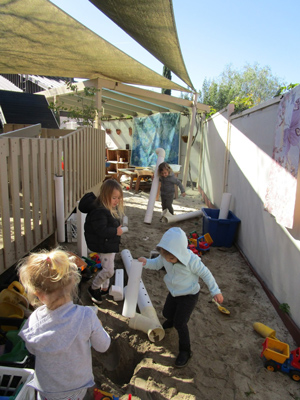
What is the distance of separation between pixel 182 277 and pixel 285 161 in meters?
1.63

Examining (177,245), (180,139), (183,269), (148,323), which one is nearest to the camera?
(177,245)

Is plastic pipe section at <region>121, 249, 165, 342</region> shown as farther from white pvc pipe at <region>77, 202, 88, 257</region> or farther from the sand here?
white pvc pipe at <region>77, 202, 88, 257</region>

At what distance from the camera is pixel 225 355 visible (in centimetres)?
250

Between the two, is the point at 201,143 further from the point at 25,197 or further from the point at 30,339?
the point at 30,339

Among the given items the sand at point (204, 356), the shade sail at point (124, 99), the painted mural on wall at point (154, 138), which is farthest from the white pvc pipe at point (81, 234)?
the painted mural on wall at point (154, 138)

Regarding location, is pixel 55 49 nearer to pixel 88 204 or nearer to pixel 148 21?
pixel 148 21

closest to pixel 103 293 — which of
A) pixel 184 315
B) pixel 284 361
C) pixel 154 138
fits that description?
pixel 184 315

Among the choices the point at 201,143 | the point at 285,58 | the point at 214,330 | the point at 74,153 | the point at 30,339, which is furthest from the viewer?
the point at 285,58

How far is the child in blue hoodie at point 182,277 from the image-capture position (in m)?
2.22

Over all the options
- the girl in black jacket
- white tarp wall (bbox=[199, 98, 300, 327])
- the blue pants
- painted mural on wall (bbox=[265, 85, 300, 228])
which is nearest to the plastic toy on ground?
the blue pants

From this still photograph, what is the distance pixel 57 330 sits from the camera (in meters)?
1.38

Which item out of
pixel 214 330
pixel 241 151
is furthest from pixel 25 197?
pixel 241 151

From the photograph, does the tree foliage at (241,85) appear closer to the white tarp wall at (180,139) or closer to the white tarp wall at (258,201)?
the white tarp wall at (180,139)

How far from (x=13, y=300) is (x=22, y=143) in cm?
158
